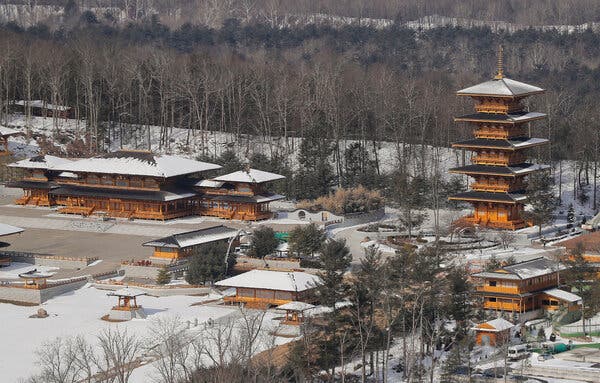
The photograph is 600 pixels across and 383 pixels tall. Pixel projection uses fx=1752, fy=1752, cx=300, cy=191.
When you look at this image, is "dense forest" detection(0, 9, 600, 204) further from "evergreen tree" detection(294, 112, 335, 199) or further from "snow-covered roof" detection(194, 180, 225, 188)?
"snow-covered roof" detection(194, 180, 225, 188)

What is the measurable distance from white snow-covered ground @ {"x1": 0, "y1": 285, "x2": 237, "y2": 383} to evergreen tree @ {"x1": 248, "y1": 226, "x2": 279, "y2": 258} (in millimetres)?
7145

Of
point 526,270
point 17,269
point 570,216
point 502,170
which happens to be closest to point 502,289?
point 526,270

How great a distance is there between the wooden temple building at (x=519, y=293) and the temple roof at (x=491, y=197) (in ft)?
49.7

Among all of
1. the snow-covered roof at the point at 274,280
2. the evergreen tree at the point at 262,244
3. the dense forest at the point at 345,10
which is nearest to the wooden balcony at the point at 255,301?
the snow-covered roof at the point at 274,280

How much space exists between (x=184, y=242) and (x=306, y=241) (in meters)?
5.26

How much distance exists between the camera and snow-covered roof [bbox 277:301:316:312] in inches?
2463

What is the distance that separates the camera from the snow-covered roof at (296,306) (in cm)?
6256

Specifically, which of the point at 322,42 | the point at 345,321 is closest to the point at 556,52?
the point at 322,42

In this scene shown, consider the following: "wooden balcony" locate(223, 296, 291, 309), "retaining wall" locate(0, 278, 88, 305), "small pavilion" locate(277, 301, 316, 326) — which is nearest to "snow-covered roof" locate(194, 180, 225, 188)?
"retaining wall" locate(0, 278, 88, 305)

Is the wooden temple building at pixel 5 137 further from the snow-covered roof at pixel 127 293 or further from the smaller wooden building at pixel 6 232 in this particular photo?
the snow-covered roof at pixel 127 293

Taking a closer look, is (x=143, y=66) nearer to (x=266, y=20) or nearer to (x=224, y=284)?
(x=224, y=284)

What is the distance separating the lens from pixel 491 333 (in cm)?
6144

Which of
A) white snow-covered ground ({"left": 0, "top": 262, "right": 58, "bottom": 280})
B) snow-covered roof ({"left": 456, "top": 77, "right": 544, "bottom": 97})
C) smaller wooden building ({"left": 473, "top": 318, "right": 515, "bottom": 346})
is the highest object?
snow-covered roof ({"left": 456, "top": 77, "right": 544, "bottom": 97})

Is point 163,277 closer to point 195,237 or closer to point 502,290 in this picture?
point 195,237
